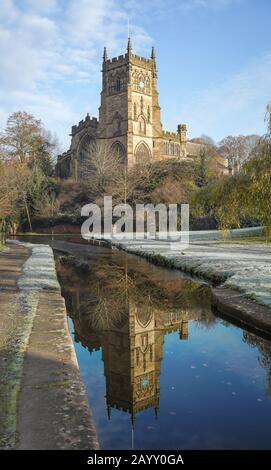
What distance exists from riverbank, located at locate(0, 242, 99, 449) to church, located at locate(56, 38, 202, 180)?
62.3 m

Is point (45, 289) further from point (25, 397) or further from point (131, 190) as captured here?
point (131, 190)

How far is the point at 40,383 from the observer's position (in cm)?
557

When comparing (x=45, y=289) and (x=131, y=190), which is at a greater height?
(x=131, y=190)

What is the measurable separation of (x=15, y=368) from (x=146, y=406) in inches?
76.6

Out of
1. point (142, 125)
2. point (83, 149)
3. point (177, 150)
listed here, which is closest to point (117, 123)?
point (142, 125)

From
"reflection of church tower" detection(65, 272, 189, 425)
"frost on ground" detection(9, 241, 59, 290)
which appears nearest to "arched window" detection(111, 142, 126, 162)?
"frost on ground" detection(9, 241, 59, 290)

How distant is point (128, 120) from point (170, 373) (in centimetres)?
6823

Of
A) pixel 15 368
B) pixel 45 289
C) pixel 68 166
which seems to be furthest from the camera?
pixel 68 166

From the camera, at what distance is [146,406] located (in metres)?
5.75

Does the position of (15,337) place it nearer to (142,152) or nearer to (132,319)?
(132,319)

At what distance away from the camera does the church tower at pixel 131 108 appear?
7181 cm

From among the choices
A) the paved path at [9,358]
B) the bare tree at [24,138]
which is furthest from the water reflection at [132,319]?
the bare tree at [24,138]
